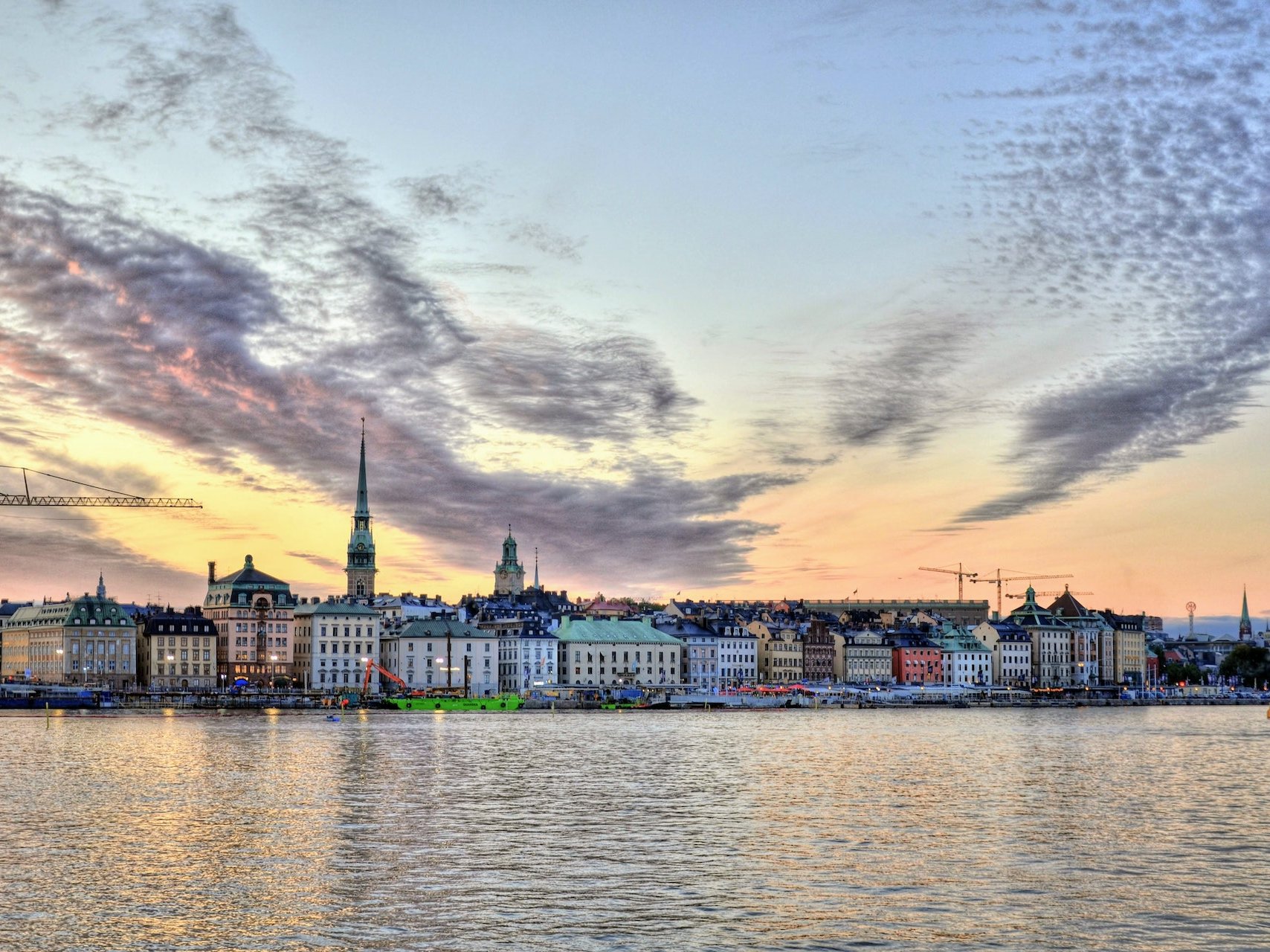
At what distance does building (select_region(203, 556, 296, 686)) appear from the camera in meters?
188

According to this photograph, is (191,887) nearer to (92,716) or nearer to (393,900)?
(393,900)

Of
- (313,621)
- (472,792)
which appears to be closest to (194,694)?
(313,621)

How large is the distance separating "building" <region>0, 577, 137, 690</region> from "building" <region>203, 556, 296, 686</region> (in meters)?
11.0

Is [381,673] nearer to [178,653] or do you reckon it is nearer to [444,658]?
[444,658]

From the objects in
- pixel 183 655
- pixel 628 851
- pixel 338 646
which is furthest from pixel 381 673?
pixel 628 851

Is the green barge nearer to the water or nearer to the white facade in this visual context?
the white facade

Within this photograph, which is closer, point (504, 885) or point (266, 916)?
point (266, 916)

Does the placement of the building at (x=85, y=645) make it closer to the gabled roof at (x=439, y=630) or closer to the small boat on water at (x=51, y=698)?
the small boat on water at (x=51, y=698)

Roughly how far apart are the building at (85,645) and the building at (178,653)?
1.81m

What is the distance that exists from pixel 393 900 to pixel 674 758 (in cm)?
4191

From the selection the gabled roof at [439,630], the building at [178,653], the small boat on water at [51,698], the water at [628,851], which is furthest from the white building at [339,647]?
the water at [628,851]

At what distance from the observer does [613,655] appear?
19350 centimetres

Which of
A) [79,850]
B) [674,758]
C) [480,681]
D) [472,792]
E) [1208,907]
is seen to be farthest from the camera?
[480,681]

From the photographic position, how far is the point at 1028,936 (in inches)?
1041
